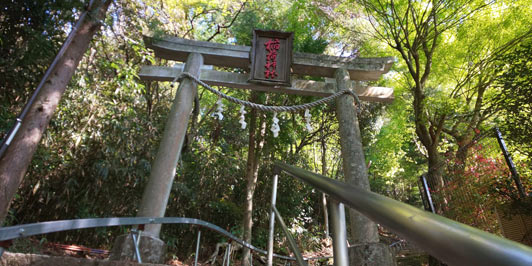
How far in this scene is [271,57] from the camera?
4.57 m

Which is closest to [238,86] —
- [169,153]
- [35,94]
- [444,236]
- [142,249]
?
[169,153]

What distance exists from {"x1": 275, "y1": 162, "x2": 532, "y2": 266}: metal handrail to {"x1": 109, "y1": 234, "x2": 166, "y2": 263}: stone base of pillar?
2.80 m

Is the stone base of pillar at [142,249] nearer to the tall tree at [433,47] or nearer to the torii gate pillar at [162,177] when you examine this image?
the torii gate pillar at [162,177]

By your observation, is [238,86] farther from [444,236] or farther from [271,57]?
[444,236]

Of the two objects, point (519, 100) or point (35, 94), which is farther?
point (519, 100)

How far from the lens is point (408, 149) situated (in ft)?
44.8

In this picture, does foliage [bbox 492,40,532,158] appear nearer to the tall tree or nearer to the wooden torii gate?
the tall tree

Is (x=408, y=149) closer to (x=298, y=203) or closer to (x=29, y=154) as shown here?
(x=298, y=203)

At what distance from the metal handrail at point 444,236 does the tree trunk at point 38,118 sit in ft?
12.3

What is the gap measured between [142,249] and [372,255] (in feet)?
7.98

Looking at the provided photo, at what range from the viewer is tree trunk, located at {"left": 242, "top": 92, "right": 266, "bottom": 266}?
5.88m

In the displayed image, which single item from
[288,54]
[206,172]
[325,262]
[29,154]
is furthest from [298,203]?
[29,154]

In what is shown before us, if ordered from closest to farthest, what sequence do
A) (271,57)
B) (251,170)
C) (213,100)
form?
(271,57) → (251,170) → (213,100)

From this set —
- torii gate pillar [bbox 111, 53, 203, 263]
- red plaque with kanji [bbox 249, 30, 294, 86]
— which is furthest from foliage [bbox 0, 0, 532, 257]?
red plaque with kanji [bbox 249, 30, 294, 86]
